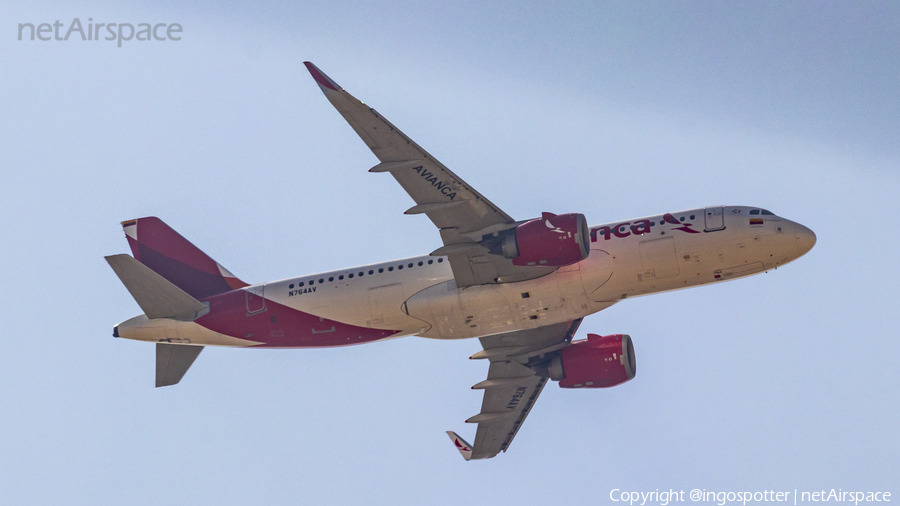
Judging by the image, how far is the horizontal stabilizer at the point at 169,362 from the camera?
4619 cm

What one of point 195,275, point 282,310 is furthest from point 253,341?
point 195,275

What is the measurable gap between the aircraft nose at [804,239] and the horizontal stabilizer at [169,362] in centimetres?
2961

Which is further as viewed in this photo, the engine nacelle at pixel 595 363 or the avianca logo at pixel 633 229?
the engine nacelle at pixel 595 363

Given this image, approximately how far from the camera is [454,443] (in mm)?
50219

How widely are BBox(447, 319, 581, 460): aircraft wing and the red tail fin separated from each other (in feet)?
45.7

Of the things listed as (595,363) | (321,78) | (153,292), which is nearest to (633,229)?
(595,363)

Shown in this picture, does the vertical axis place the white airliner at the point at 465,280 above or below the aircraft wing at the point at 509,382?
above

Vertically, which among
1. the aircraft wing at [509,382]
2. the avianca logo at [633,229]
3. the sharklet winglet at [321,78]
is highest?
the sharklet winglet at [321,78]

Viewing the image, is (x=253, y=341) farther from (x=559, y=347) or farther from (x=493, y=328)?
(x=559, y=347)

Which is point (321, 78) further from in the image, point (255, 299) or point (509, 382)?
point (509, 382)

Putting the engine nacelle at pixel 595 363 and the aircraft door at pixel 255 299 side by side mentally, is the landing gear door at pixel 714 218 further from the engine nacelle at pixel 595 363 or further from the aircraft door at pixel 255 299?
the aircraft door at pixel 255 299

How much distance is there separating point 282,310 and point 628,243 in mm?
16474

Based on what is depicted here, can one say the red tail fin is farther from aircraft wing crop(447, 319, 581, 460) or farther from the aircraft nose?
the aircraft nose

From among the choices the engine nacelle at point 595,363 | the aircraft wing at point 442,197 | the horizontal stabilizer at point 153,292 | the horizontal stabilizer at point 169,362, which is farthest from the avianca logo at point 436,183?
the horizontal stabilizer at point 169,362
